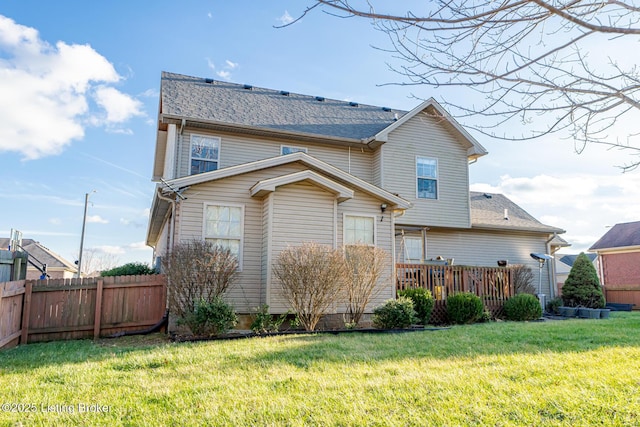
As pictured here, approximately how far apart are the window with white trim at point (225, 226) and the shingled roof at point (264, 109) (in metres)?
3.44

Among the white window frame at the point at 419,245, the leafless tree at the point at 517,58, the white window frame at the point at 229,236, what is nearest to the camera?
the leafless tree at the point at 517,58

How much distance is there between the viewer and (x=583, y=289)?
46.3 feet

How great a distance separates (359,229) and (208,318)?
450 centimetres

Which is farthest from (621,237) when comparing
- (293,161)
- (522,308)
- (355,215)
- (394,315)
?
(293,161)

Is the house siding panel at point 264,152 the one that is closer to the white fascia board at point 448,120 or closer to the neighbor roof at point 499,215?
the white fascia board at point 448,120

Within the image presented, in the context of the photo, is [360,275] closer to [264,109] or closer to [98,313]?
[98,313]

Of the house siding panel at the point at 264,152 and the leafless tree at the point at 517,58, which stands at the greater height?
the house siding panel at the point at 264,152

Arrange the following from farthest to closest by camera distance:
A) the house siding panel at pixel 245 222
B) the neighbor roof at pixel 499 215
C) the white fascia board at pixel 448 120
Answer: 1. the neighbor roof at pixel 499 215
2. the white fascia board at pixel 448 120
3. the house siding panel at pixel 245 222

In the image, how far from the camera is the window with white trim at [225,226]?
31.3 feet

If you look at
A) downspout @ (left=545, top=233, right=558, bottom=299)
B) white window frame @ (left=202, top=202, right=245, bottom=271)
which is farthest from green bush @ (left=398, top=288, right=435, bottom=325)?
downspout @ (left=545, top=233, right=558, bottom=299)

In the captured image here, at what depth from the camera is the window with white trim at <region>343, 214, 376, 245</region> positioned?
1056 cm

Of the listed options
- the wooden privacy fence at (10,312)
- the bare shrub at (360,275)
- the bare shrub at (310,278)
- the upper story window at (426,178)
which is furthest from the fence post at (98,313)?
the upper story window at (426,178)

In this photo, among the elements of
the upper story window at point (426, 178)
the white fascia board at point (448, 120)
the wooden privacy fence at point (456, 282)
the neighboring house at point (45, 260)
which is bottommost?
the wooden privacy fence at point (456, 282)

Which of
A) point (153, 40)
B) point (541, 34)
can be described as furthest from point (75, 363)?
point (153, 40)
